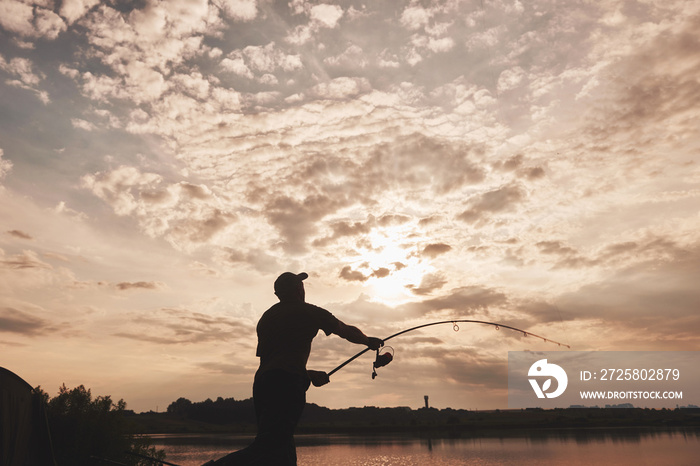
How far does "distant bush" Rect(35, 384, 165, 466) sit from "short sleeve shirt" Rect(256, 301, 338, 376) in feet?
43.6

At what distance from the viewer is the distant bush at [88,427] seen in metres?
15.7

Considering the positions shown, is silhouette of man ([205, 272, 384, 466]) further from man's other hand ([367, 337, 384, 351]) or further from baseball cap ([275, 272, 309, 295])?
man's other hand ([367, 337, 384, 351])

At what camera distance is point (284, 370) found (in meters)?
5.12

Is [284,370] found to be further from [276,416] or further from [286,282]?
[286,282]

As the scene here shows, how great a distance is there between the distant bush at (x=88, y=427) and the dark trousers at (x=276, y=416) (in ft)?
43.7

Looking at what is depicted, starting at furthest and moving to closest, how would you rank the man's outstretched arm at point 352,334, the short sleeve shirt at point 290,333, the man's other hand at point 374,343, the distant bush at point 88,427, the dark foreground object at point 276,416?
1. the distant bush at point 88,427
2. the man's other hand at point 374,343
3. the man's outstretched arm at point 352,334
4. the short sleeve shirt at point 290,333
5. the dark foreground object at point 276,416

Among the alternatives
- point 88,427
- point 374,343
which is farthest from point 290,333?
point 88,427

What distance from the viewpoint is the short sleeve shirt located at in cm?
523

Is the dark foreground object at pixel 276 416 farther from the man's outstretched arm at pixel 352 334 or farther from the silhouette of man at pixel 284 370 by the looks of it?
the man's outstretched arm at pixel 352 334

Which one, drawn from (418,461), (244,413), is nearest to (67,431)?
(418,461)

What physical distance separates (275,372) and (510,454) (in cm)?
5838

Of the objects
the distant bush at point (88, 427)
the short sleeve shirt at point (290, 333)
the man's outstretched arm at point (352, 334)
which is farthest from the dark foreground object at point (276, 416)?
the distant bush at point (88, 427)

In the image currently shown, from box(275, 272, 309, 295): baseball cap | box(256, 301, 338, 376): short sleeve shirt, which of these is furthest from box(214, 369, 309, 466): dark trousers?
box(275, 272, 309, 295): baseball cap

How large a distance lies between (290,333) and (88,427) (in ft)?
47.1
